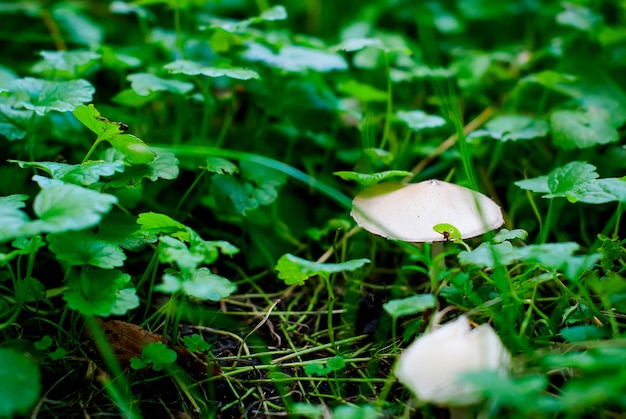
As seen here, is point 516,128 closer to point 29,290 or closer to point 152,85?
point 152,85

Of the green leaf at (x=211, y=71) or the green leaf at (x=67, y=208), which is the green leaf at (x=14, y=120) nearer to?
the green leaf at (x=211, y=71)

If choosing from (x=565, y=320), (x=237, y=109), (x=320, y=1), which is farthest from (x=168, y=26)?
(x=565, y=320)

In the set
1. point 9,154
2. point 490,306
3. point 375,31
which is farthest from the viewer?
point 375,31

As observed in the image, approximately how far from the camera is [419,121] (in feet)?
5.57

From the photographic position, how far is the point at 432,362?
90 cm

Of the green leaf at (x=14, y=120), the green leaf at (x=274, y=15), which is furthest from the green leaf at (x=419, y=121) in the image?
the green leaf at (x=14, y=120)

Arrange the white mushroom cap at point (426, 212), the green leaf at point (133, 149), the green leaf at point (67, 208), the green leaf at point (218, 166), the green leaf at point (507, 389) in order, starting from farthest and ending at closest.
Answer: the green leaf at point (218, 166) < the green leaf at point (133, 149) < the white mushroom cap at point (426, 212) < the green leaf at point (67, 208) < the green leaf at point (507, 389)

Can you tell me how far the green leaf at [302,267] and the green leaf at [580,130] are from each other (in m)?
0.83

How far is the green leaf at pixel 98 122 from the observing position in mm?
1289

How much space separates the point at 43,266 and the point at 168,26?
1.42 meters

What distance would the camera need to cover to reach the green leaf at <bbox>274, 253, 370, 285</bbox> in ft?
3.54

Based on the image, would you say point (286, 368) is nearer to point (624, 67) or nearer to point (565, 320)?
point (565, 320)

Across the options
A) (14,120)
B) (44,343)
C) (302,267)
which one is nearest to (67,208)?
(44,343)

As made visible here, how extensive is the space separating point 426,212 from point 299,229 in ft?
1.89
